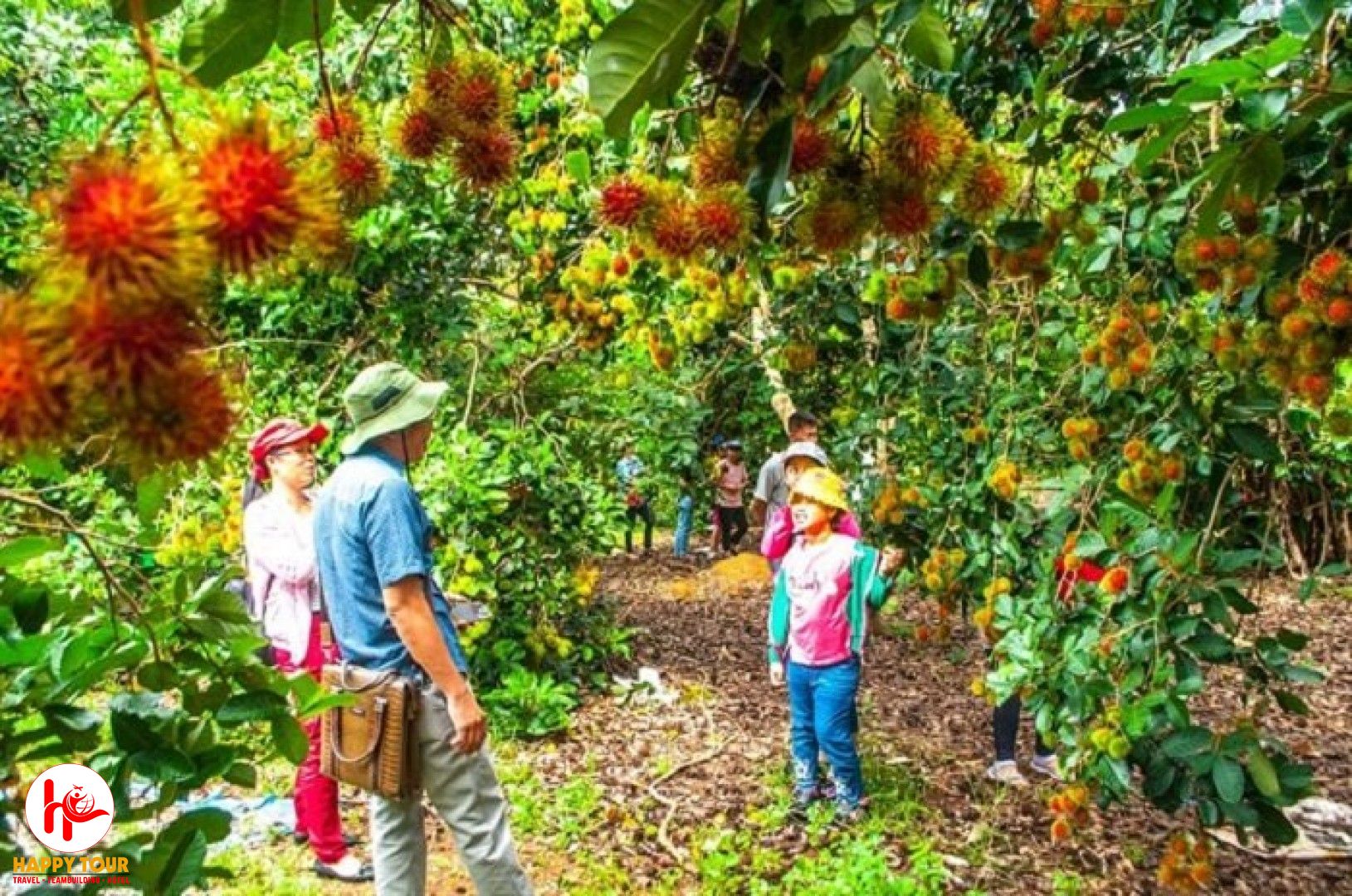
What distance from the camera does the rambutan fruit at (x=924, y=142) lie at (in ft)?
3.01

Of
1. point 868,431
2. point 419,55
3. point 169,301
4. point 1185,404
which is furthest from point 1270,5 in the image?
point 868,431

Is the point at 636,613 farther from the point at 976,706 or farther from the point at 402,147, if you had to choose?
the point at 402,147

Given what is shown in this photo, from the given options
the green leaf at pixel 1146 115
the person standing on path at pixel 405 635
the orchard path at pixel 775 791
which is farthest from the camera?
the orchard path at pixel 775 791

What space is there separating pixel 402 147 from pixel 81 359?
57 centimetres

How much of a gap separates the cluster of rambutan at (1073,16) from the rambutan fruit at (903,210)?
0.86m

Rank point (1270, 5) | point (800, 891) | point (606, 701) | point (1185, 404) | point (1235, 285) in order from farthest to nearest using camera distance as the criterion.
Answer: point (606, 701), point (800, 891), point (1185, 404), point (1235, 285), point (1270, 5)

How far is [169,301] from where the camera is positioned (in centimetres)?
47

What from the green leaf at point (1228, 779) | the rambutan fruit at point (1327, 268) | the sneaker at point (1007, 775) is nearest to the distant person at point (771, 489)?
the sneaker at point (1007, 775)

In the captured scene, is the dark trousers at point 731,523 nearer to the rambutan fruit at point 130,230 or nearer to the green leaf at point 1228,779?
the green leaf at point 1228,779

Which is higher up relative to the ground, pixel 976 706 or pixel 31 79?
pixel 31 79

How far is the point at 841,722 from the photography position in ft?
10.8

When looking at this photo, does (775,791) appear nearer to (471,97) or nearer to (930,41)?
(930,41)

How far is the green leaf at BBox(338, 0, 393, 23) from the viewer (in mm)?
972

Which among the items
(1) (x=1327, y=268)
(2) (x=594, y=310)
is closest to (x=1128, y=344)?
(1) (x=1327, y=268)
